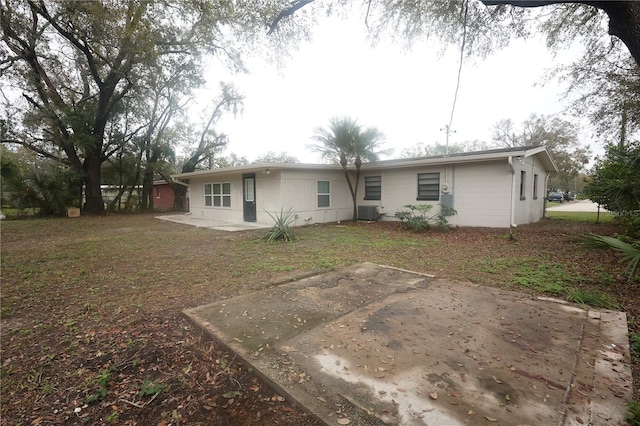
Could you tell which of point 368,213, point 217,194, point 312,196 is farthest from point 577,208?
point 217,194

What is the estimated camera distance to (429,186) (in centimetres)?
1094

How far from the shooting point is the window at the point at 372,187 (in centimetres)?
1262

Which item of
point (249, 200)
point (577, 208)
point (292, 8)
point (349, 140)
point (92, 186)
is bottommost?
point (577, 208)

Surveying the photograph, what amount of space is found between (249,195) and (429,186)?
7.60 m

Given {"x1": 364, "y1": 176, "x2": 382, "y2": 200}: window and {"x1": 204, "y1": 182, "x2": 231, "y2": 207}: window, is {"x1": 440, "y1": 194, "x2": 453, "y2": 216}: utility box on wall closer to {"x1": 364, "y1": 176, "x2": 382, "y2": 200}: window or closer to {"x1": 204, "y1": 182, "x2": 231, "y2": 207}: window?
{"x1": 364, "y1": 176, "x2": 382, "y2": 200}: window

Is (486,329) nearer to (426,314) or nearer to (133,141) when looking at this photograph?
(426,314)

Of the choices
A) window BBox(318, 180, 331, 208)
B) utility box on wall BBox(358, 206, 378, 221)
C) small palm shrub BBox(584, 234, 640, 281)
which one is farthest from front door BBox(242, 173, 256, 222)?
small palm shrub BBox(584, 234, 640, 281)

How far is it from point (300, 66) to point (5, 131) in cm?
1839

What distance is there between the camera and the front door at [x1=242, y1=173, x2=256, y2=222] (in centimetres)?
1223

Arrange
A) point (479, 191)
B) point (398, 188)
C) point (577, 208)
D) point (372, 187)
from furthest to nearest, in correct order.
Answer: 1. point (577, 208)
2. point (372, 187)
3. point (398, 188)
4. point (479, 191)

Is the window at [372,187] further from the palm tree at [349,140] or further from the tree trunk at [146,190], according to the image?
the tree trunk at [146,190]

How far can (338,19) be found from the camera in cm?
659

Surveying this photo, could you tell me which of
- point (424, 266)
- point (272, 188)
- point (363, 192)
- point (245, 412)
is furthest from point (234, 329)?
point (363, 192)

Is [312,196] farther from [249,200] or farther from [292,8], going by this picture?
[292,8]
